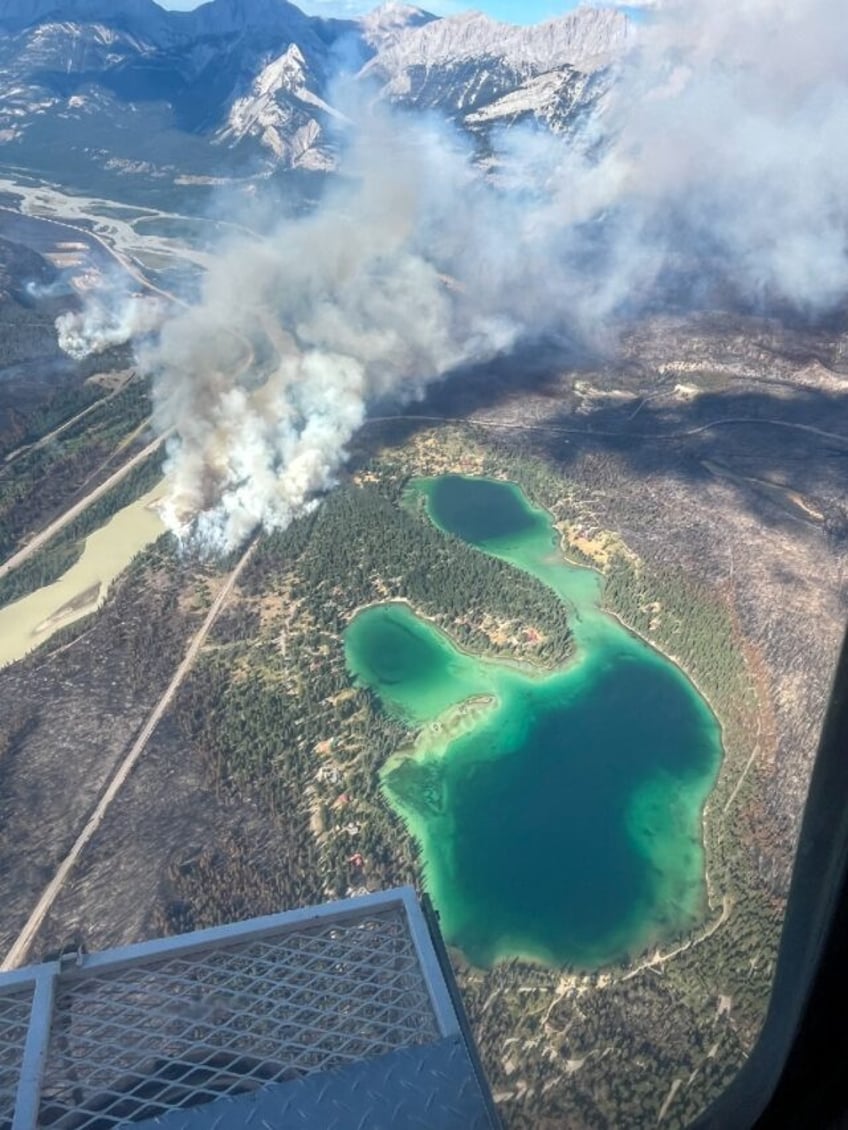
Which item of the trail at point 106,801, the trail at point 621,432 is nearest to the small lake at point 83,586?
the trail at point 106,801

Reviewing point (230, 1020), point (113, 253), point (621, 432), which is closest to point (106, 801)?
point (230, 1020)

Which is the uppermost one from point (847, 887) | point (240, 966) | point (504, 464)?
point (847, 887)

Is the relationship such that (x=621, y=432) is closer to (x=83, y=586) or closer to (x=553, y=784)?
(x=553, y=784)

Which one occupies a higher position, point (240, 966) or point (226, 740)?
point (240, 966)

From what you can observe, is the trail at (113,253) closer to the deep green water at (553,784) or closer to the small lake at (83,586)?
the small lake at (83,586)

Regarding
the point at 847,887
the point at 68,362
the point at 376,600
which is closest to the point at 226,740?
the point at 376,600

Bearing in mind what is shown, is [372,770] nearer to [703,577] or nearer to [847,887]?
[703,577]
